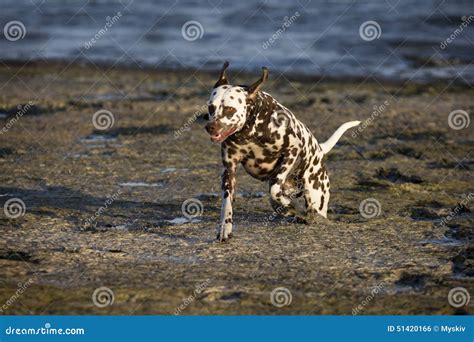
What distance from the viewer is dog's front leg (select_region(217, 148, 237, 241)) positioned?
356 inches

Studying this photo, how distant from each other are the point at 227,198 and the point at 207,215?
1.22 m

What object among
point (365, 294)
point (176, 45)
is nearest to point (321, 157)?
point (365, 294)

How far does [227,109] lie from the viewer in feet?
29.1

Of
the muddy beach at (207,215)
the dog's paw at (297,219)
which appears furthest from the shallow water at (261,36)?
the dog's paw at (297,219)

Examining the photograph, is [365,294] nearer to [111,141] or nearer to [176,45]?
[111,141]

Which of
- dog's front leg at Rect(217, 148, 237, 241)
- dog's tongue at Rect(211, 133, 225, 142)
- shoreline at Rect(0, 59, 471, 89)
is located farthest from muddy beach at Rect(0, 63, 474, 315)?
shoreline at Rect(0, 59, 471, 89)

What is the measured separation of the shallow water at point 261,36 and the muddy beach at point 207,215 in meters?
4.46

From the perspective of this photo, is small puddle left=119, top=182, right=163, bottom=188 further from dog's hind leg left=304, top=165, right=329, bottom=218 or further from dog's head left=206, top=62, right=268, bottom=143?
dog's head left=206, top=62, right=268, bottom=143

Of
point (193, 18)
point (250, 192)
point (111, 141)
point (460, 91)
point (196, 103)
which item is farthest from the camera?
point (193, 18)

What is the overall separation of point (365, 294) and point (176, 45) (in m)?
19.4

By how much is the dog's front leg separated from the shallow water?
1235cm

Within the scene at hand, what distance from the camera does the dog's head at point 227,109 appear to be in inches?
346

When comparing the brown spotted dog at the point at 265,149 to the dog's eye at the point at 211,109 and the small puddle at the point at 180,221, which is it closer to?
the dog's eye at the point at 211,109

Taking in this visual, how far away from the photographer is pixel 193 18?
32.3m
